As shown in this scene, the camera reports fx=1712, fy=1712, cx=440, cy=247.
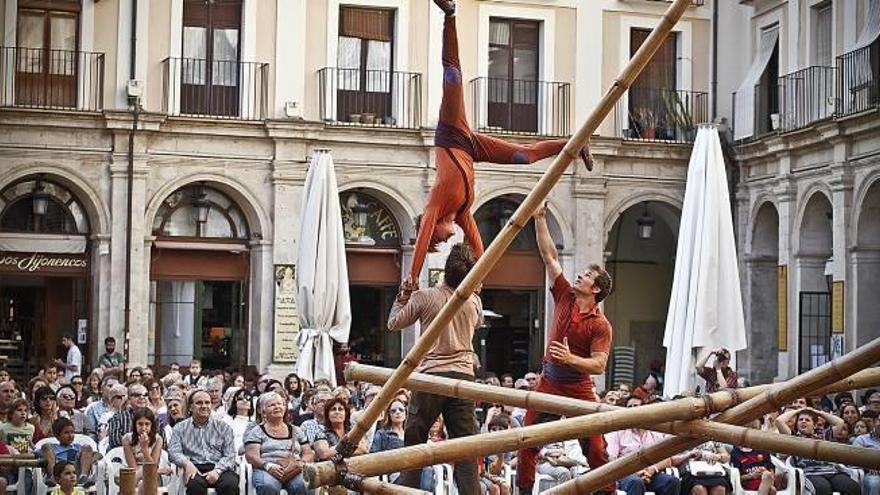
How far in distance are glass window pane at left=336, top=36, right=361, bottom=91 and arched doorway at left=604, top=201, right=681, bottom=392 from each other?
6.26 meters

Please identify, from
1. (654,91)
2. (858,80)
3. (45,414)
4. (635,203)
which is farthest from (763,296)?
(45,414)

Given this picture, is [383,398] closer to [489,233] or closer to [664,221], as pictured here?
[489,233]

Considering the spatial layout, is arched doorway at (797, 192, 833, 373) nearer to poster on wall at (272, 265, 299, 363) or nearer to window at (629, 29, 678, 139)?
window at (629, 29, 678, 139)

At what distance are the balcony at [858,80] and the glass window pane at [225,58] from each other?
9677mm

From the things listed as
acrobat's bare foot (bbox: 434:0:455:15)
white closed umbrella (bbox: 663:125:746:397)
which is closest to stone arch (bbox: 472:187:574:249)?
white closed umbrella (bbox: 663:125:746:397)

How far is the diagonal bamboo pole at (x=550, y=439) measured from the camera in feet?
24.0

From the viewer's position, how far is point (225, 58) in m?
28.1

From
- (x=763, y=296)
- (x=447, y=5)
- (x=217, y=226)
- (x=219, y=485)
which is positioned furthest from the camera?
(x=763, y=296)

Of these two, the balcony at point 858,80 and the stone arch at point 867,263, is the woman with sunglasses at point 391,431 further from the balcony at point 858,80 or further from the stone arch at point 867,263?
the balcony at point 858,80

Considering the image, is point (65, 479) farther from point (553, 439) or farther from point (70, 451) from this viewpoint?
point (553, 439)

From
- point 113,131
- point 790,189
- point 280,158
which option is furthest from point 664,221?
point 113,131

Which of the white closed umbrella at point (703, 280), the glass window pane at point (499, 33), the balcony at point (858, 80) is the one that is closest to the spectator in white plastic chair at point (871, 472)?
the white closed umbrella at point (703, 280)

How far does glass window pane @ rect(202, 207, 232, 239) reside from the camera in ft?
93.2

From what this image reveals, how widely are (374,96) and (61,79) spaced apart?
5169mm
